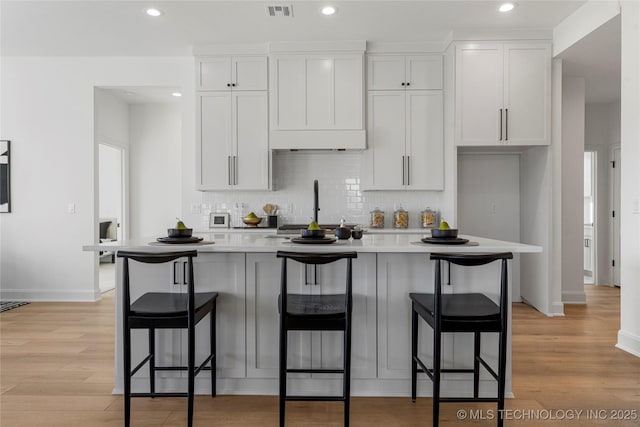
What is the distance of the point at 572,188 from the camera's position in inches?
185

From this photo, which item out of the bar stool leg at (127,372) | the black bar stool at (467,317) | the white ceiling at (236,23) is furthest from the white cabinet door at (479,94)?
the bar stool leg at (127,372)

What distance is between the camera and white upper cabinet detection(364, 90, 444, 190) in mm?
4406

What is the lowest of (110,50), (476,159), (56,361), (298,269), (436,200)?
(56,361)

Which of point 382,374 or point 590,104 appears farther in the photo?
point 590,104

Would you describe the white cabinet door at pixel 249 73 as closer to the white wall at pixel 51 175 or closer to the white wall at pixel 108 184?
the white wall at pixel 51 175

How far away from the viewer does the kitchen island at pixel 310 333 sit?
2365mm

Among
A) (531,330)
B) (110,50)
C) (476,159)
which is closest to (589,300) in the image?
(531,330)

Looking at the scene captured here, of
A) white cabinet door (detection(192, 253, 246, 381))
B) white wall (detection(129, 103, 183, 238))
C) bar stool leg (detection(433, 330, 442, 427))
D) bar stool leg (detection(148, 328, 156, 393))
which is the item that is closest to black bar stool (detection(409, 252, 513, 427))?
bar stool leg (detection(433, 330, 442, 427))

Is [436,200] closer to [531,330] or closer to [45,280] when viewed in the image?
→ [531,330]

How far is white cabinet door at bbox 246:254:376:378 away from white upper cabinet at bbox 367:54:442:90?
2.71m

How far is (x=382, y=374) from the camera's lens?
94.3 inches

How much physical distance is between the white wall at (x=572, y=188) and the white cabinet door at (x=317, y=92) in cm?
247

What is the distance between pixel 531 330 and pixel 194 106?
4.25m

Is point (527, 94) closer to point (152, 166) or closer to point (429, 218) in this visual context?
point (429, 218)
